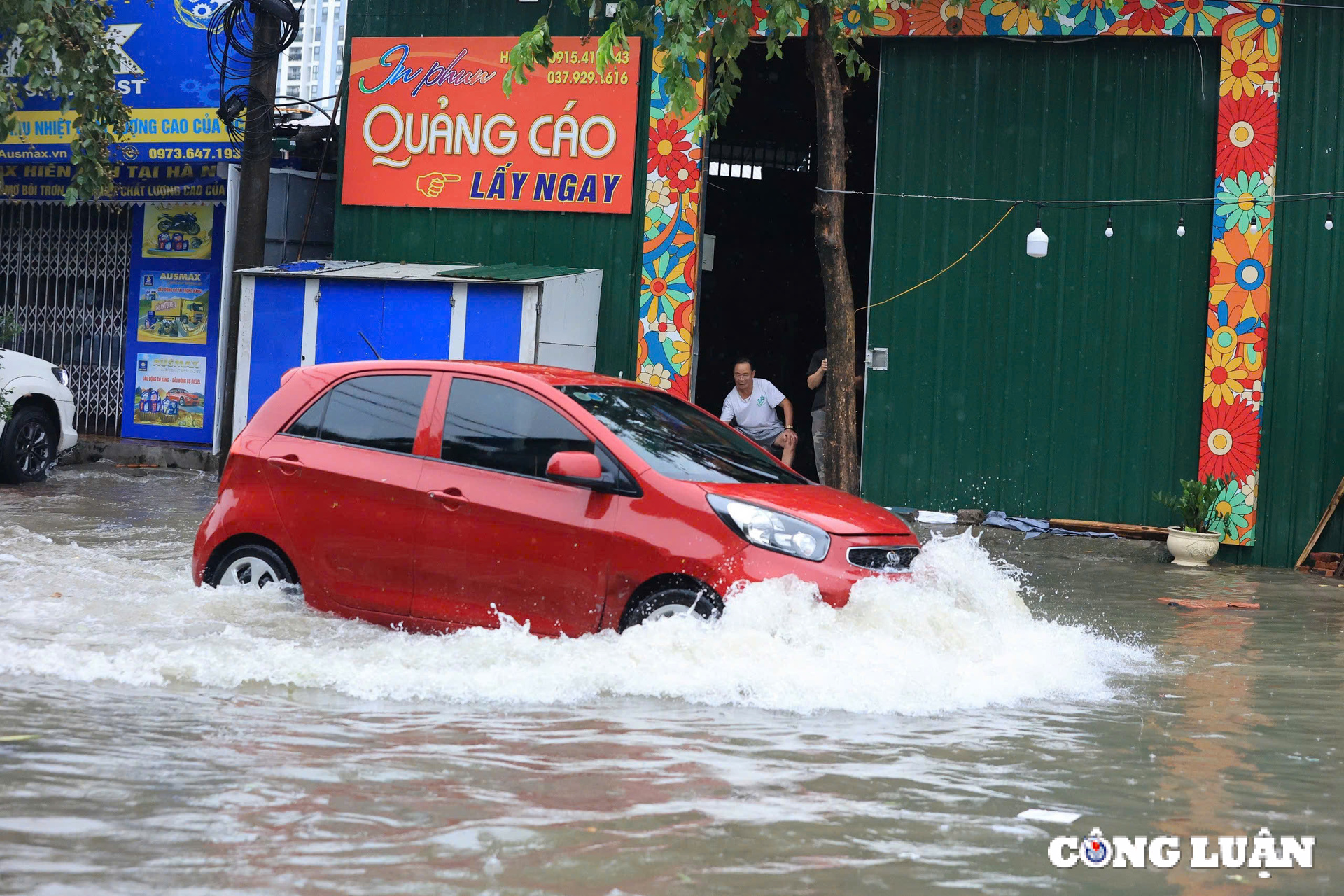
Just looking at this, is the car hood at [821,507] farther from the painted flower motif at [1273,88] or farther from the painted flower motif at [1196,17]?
the painted flower motif at [1196,17]

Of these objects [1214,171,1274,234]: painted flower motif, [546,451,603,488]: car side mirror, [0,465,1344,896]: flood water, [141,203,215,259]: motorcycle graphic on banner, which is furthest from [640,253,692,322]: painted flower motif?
[546,451,603,488]: car side mirror

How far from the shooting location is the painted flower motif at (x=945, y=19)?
45.4 feet

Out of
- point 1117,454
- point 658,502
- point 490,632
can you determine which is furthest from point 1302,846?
point 1117,454

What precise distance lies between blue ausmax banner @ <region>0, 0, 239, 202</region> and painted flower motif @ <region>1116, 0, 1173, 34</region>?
9.72 m

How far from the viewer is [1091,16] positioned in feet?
44.7

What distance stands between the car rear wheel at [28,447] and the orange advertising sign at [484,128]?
410 centimetres

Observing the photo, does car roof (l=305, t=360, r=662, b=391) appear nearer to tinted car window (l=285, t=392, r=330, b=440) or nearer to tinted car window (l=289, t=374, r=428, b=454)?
tinted car window (l=289, t=374, r=428, b=454)

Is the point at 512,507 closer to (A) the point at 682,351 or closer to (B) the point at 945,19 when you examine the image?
(A) the point at 682,351

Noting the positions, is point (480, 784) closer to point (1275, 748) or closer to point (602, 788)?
point (602, 788)

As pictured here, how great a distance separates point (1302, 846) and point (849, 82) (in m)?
13.7

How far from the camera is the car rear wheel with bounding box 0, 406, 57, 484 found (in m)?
15.0

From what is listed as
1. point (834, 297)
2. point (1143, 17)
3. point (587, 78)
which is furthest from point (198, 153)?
point (1143, 17)

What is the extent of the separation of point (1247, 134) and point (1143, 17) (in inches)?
57.7

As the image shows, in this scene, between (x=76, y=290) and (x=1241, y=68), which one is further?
(x=76, y=290)
